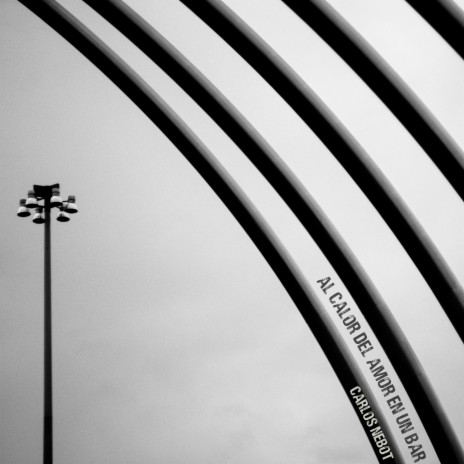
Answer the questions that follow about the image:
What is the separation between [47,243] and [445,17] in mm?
10938

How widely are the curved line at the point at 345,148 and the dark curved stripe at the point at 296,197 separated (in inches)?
45.5

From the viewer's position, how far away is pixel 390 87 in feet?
32.4

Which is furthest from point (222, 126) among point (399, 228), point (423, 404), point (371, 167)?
point (423, 404)

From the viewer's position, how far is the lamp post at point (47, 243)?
44.4 feet

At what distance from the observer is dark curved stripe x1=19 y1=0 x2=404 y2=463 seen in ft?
38.9

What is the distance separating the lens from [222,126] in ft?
40.0

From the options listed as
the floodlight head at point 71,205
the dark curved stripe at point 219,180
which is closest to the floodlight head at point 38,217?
the floodlight head at point 71,205

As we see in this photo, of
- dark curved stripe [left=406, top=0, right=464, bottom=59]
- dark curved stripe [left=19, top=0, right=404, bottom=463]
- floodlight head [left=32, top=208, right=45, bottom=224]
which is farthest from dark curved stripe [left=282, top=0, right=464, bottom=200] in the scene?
floodlight head [left=32, top=208, right=45, bottom=224]

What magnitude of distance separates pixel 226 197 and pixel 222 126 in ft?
5.56

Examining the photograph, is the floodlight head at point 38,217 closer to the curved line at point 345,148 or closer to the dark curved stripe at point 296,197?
the dark curved stripe at point 296,197

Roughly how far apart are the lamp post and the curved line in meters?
7.27

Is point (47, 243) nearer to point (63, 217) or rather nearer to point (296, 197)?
point (63, 217)

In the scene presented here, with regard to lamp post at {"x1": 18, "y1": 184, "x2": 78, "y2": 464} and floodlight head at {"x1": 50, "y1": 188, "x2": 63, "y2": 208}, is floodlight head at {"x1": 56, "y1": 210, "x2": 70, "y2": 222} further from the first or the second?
floodlight head at {"x1": 50, "y1": 188, "x2": 63, "y2": 208}

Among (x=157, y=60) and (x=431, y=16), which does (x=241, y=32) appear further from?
(x=431, y=16)
